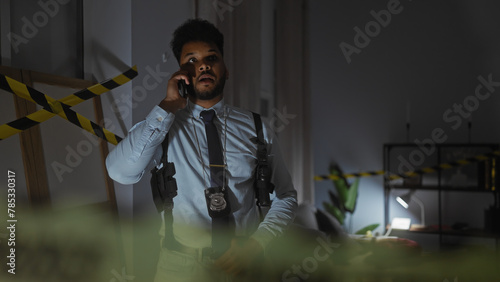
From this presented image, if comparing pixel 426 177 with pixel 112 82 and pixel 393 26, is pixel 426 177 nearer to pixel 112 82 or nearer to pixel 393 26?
pixel 393 26

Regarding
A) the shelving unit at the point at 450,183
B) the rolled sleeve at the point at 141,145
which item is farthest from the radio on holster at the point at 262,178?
the shelving unit at the point at 450,183

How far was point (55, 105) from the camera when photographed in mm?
1644

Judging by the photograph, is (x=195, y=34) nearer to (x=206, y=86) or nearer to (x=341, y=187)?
(x=206, y=86)

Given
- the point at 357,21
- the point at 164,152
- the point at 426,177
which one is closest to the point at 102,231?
the point at 164,152

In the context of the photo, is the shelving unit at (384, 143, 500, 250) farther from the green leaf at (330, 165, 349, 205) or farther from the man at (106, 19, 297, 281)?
the man at (106, 19, 297, 281)

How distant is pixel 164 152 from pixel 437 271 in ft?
7.07

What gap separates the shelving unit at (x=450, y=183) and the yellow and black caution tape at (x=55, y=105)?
365cm

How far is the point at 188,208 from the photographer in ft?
4.68

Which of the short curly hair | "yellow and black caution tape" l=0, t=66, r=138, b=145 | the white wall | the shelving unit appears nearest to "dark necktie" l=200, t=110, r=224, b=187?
the short curly hair

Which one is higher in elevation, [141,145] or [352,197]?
[141,145]

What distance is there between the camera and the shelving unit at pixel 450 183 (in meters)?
4.50

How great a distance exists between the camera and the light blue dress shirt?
1308mm

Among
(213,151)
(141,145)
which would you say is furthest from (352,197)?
(141,145)

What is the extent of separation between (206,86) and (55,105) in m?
0.62
